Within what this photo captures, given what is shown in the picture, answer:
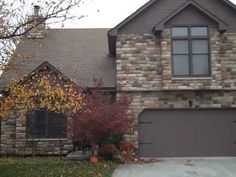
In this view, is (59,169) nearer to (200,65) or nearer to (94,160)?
(94,160)

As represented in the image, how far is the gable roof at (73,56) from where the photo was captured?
24812 millimetres

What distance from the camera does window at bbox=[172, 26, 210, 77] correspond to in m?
22.7

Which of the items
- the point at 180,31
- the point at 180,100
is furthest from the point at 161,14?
the point at 180,100

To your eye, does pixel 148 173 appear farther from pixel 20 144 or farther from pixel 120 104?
pixel 20 144

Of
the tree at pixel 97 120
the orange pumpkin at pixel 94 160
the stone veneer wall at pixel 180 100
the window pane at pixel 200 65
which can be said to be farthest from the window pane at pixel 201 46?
the orange pumpkin at pixel 94 160

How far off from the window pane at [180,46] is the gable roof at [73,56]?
362 centimetres

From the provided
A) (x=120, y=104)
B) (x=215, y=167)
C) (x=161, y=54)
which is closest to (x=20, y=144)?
(x=120, y=104)

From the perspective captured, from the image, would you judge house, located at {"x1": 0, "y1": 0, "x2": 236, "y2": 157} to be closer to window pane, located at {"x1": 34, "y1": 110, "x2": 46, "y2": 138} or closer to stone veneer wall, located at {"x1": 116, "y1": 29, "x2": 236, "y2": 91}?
stone veneer wall, located at {"x1": 116, "y1": 29, "x2": 236, "y2": 91}

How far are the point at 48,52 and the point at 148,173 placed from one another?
13345 millimetres

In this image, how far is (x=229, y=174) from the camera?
16750mm

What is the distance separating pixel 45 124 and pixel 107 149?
5.22m

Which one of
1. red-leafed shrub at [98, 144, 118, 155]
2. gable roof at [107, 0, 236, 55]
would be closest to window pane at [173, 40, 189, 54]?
gable roof at [107, 0, 236, 55]

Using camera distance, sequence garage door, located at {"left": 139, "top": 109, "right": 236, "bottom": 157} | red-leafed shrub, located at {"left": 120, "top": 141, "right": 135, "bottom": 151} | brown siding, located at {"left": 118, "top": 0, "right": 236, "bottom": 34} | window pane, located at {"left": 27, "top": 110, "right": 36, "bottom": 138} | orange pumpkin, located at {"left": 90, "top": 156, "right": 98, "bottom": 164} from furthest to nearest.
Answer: window pane, located at {"left": 27, "top": 110, "right": 36, "bottom": 138} < brown siding, located at {"left": 118, "top": 0, "right": 236, "bottom": 34} < garage door, located at {"left": 139, "top": 109, "right": 236, "bottom": 157} < red-leafed shrub, located at {"left": 120, "top": 141, "right": 135, "bottom": 151} < orange pumpkin, located at {"left": 90, "top": 156, "right": 98, "bottom": 164}

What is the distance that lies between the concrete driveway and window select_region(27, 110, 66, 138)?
606 cm
